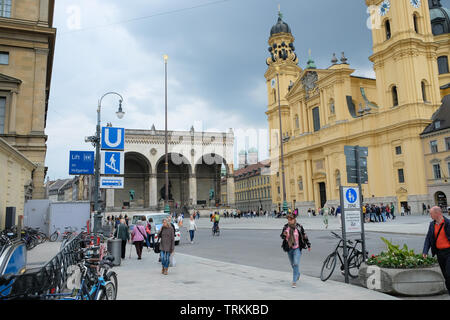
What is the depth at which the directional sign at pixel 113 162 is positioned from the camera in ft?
46.9

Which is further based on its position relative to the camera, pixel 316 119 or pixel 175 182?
pixel 175 182

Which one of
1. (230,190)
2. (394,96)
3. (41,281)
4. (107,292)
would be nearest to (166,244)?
(107,292)

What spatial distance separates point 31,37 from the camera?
24531 mm

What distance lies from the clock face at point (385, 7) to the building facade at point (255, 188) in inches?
1708

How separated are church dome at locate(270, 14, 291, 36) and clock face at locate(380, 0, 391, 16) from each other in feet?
80.1

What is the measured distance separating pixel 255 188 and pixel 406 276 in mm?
85898

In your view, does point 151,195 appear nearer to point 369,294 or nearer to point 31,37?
point 31,37

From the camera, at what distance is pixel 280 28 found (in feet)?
228

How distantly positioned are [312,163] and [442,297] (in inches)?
2064

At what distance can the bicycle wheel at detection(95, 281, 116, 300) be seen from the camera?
5.17 metres

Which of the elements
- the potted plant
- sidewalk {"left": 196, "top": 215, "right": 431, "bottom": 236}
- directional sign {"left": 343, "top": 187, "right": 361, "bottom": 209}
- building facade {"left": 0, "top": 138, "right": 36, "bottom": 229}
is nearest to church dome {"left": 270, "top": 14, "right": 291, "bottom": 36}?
sidewalk {"left": 196, "top": 215, "right": 431, "bottom": 236}

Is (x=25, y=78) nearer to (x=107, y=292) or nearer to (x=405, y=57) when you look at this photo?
(x=107, y=292)
